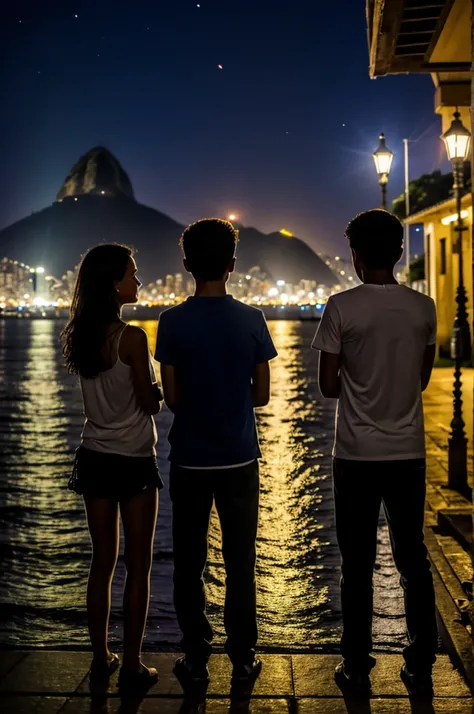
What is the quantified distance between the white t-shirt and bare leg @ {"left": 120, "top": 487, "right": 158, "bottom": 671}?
2.90 feet

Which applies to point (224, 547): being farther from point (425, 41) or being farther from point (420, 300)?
point (425, 41)

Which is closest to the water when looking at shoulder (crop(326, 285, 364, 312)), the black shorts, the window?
the black shorts

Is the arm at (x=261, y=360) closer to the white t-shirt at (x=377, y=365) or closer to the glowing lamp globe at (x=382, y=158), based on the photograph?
the white t-shirt at (x=377, y=365)

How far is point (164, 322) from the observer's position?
3.85 meters

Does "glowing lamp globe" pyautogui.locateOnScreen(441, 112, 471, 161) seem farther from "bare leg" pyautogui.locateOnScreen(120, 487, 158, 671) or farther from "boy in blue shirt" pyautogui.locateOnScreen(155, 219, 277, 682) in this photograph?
"bare leg" pyautogui.locateOnScreen(120, 487, 158, 671)

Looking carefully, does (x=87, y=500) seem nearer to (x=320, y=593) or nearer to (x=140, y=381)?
(x=140, y=381)

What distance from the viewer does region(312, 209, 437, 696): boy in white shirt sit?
3789mm

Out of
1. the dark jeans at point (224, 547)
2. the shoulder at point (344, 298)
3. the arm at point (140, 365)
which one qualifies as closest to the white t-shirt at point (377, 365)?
the shoulder at point (344, 298)

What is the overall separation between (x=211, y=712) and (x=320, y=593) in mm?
2642

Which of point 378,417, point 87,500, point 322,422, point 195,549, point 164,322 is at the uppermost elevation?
point 164,322

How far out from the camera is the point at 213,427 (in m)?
3.84

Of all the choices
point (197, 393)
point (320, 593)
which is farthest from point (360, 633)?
point (320, 593)

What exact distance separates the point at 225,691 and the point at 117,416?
1.28 metres

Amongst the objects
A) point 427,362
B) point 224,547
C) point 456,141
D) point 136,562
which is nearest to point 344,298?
point 427,362
